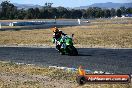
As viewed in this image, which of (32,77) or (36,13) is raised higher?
(32,77)

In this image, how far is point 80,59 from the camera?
65.6 ft

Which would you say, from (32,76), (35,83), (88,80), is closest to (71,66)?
(32,76)

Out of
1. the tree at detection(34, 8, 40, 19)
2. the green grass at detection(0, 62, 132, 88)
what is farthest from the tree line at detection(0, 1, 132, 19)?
the green grass at detection(0, 62, 132, 88)

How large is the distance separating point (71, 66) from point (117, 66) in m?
2.28

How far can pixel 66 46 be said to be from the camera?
868 inches

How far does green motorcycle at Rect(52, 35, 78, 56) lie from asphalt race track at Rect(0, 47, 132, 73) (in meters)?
0.42

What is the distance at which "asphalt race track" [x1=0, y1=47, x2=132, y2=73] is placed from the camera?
56.3ft

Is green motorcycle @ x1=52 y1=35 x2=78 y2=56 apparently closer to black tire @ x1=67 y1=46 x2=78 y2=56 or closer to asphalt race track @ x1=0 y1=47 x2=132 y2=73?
black tire @ x1=67 y1=46 x2=78 y2=56

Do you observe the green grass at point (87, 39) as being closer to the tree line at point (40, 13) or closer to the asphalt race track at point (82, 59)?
the asphalt race track at point (82, 59)

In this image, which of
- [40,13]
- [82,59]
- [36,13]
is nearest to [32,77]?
[82,59]

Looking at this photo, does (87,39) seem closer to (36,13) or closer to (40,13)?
(36,13)

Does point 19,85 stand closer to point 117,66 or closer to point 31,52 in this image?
point 117,66

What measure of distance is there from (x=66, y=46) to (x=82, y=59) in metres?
2.38

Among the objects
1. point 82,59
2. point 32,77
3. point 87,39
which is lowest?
point 87,39
